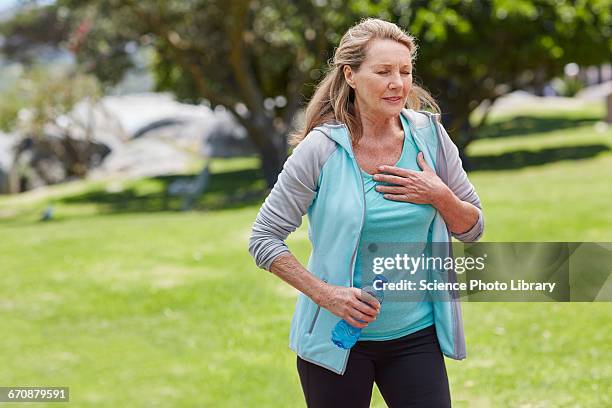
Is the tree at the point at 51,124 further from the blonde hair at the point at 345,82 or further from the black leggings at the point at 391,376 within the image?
the black leggings at the point at 391,376

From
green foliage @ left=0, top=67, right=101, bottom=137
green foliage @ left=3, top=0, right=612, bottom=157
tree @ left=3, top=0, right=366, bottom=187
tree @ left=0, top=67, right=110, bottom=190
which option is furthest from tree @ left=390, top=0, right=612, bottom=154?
green foliage @ left=0, top=67, right=101, bottom=137

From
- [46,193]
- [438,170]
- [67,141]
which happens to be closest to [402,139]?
[438,170]

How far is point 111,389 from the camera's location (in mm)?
6961

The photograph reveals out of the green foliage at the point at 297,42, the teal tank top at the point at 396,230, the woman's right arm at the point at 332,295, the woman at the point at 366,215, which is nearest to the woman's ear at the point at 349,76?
the woman at the point at 366,215

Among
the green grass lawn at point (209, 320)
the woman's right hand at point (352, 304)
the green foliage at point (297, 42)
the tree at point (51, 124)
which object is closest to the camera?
the woman's right hand at point (352, 304)

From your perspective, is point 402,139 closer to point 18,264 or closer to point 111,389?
point 111,389

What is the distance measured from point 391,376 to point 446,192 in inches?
27.2

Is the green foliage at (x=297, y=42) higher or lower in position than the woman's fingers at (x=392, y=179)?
lower

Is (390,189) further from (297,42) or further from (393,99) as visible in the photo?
(297,42)

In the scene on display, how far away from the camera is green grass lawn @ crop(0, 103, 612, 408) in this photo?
268 inches

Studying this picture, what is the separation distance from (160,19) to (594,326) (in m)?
15.3

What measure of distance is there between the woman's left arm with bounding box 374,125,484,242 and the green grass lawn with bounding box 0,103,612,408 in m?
3.24

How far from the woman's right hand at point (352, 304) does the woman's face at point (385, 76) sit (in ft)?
2.07

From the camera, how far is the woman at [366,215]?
3.14 metres
